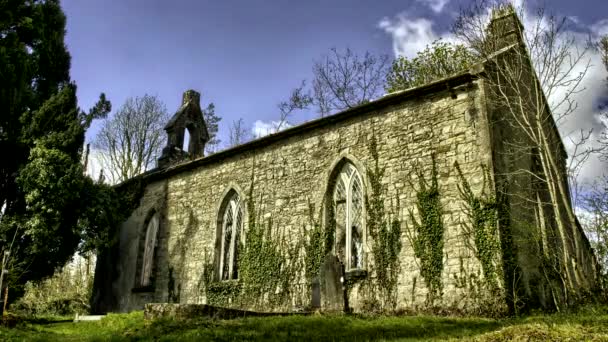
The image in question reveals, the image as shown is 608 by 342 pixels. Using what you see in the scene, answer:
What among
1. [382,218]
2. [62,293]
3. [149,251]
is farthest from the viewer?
[62,293]

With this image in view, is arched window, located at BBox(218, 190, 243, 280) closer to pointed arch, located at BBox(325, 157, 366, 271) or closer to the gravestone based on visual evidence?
pointed arch, located at BBox(325, 157, 366, 271)

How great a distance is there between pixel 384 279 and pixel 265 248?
4221 mm

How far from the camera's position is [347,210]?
45.5ft

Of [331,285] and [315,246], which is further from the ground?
[315,246]

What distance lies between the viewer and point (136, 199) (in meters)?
20.2

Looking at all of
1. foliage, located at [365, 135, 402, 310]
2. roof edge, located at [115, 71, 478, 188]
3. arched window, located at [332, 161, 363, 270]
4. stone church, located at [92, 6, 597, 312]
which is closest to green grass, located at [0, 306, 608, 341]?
stone church, located at [92, 6, 597, 312]

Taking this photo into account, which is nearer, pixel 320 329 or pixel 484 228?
pixel 320 329

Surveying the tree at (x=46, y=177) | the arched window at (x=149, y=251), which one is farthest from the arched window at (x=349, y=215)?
the tree at (x=46, y=177)

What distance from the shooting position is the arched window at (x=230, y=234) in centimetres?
1642

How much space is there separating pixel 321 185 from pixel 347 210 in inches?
44.7

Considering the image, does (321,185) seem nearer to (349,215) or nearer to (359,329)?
(349,215)

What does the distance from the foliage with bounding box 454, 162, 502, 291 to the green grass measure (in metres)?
1.21

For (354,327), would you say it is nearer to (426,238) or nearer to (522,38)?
(426,238)

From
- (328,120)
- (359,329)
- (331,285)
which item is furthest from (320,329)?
(328,120)
